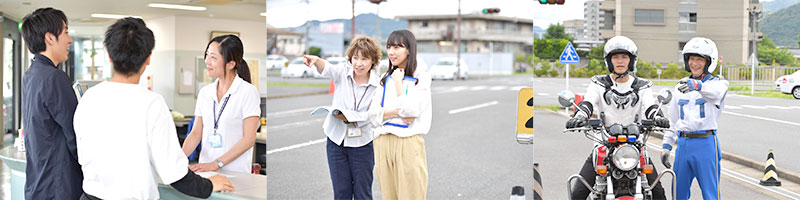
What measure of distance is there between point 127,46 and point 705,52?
249 centimetres

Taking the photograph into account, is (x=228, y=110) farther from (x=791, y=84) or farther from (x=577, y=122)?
(x=791, y=84)

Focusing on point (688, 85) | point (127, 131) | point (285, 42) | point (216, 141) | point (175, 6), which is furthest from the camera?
point (285, 42)

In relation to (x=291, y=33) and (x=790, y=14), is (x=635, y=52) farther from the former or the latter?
(x=291, y=33)

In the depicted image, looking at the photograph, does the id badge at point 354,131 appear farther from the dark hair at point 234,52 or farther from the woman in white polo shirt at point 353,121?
the dark hair at point 234,52

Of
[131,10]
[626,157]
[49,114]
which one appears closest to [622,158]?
[626,157]

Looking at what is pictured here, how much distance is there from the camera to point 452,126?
8.27 meters

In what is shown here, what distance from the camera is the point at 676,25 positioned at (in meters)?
3.32

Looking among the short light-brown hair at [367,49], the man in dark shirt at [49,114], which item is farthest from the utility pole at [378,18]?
the man in dark shirt at [49,114]

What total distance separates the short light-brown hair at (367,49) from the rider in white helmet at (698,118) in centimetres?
139

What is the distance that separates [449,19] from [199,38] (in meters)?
2.06

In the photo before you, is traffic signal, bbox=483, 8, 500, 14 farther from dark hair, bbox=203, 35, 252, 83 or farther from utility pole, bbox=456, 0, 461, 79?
dark hair, bbox=203, 35, 252, 83

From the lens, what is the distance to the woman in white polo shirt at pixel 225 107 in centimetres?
342

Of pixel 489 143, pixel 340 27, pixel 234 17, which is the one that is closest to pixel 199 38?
pixel 234 17

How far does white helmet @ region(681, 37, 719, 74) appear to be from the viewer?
3.17 metres
